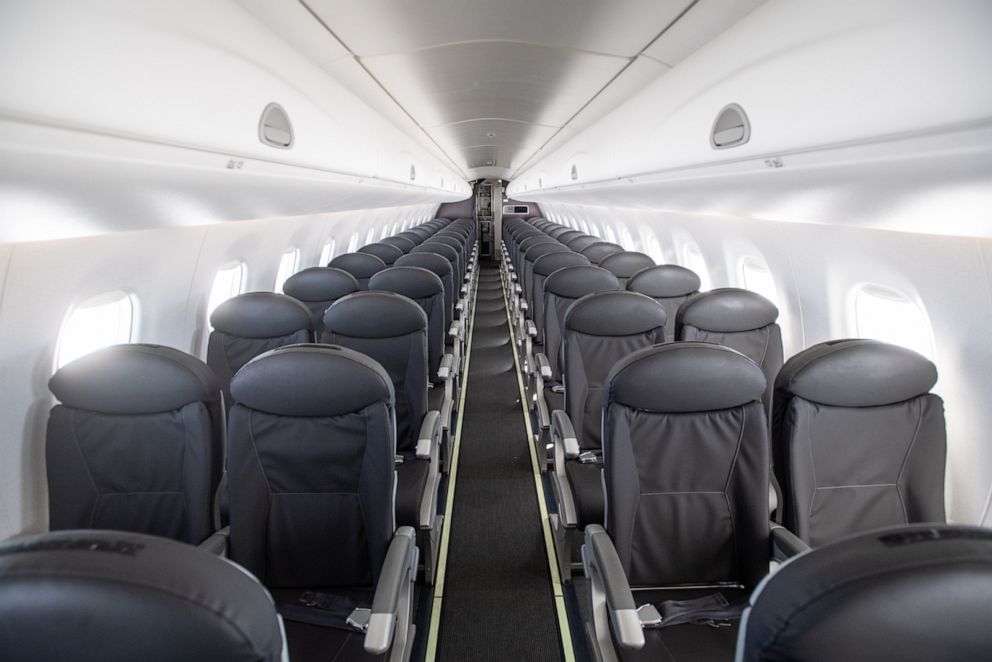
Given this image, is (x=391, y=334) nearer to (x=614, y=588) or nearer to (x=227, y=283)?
(x=614, y=588)

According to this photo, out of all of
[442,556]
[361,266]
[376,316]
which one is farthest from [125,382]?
[361,266]

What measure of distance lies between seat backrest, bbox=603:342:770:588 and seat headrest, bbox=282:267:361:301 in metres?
3.74

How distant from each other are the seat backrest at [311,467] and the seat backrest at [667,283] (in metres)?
3.68

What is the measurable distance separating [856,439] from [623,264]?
4.94 m

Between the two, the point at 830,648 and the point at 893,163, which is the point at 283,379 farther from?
the point at 893,163

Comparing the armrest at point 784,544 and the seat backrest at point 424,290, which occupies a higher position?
the seat backrest at point 424,290

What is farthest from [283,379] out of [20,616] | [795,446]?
[795,446]

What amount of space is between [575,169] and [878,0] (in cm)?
600

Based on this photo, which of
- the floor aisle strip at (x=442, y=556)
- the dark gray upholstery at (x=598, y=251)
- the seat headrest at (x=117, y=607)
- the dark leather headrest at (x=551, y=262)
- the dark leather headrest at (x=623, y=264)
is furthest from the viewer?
the dark gray upholstery at (x=598, y=251)

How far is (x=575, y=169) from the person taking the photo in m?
7.76

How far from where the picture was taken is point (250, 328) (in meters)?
4.07

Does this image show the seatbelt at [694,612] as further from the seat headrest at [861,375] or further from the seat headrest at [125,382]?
the seat headrest at [125,382]

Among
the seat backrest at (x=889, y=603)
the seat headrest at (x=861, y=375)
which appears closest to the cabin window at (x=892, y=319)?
the seat headrest at (x=861, y=375)

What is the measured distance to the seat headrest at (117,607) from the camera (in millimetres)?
858
